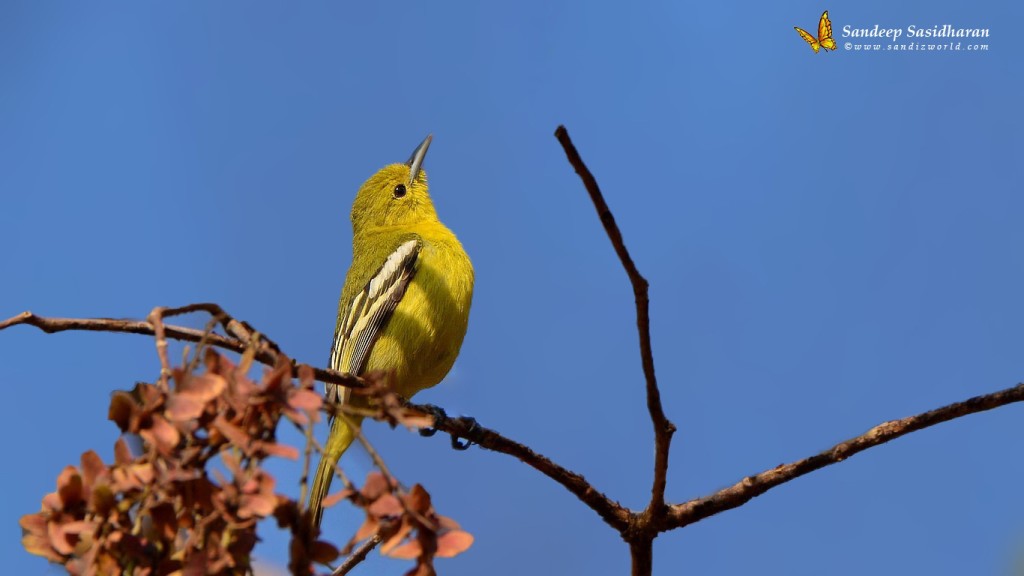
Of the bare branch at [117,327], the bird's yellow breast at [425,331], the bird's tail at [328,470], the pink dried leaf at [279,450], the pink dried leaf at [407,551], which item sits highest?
the bird's yellow breast at [425,331]

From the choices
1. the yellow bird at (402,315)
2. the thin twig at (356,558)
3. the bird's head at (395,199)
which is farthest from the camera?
the bird's head at (395,199)

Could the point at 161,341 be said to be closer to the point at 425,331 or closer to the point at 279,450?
the point at 279,450

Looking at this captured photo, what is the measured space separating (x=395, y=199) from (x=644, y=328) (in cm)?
347

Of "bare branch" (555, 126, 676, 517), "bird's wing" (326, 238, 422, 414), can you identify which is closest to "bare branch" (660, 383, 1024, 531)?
"bare branch" (555, 126, 676, 517)

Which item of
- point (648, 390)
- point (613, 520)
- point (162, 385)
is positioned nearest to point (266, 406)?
point (162, 385)

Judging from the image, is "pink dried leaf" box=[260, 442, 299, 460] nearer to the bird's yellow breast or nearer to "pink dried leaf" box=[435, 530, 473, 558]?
"pink dried leaf" box=[435, 530, 473, 558]

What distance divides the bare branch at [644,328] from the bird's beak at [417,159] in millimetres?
3286

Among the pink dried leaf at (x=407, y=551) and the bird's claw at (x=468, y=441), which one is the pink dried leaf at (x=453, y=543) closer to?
the pink dried leaf at (x=407, y=551)

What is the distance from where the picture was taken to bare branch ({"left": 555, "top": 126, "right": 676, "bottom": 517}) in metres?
1.64

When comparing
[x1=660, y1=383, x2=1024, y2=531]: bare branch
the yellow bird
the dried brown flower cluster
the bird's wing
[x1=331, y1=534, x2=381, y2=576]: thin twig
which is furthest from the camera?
the bird's wing

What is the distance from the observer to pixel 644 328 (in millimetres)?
1959

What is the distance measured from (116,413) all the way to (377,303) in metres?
2.82

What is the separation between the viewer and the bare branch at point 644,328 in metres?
1.64

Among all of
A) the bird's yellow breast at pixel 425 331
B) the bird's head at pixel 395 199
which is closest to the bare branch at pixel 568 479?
the bird's yellow breast at pixel 425 331
